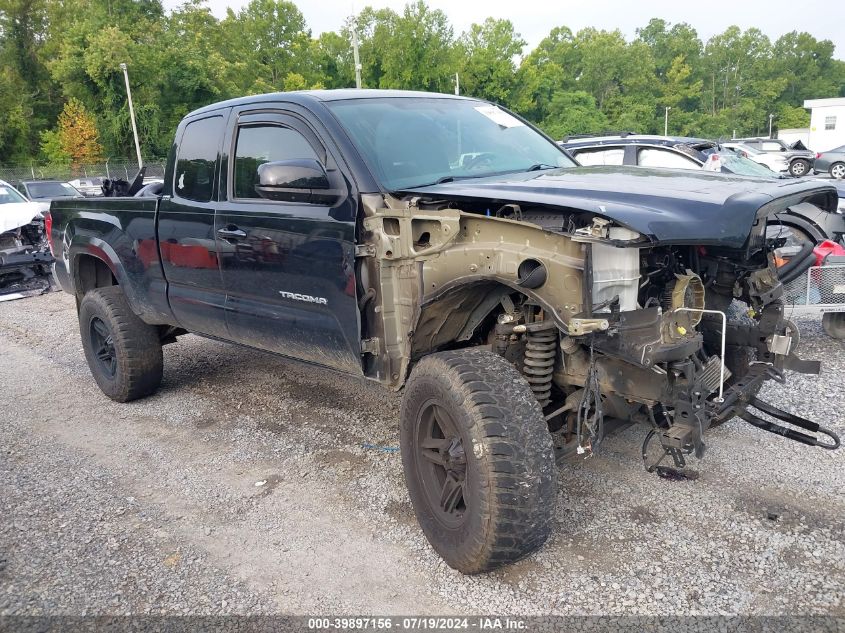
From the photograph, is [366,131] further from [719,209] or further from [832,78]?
[832,78]

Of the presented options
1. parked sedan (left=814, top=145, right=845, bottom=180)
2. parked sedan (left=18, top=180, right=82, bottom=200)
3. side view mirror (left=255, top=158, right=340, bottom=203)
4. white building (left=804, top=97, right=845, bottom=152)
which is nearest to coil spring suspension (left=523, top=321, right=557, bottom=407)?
side view mirror (left=255, top=158, right=340, bottom=203)

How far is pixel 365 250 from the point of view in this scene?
11.1 ft

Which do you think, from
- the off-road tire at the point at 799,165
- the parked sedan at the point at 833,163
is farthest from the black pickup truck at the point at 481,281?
the off-road tire at the point at 799,165

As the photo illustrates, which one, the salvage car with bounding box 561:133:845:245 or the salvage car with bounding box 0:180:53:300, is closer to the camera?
the salvage car with bounding box 561:133:845:245

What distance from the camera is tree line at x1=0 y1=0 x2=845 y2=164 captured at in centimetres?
4516

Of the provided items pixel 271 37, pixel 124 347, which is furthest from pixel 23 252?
pixel 271 37

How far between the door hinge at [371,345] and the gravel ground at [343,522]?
Answer: 32.0 inches

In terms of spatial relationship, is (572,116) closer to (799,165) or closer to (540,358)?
(799,165)

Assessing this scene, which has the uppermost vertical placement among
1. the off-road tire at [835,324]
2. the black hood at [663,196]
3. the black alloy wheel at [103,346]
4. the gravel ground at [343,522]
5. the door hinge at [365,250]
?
the black hood at [663,196]

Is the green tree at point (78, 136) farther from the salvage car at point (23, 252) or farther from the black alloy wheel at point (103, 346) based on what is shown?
the black alloy wheel at point (103, 346)

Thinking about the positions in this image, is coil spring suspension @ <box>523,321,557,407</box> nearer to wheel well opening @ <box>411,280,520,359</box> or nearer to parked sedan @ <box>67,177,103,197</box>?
wheel well opening @ <box>411,280,520,359</box>

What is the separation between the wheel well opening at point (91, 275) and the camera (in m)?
5.79

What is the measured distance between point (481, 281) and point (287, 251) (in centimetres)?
126

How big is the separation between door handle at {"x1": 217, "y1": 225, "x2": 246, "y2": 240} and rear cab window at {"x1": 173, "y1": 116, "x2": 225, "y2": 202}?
339 mm
